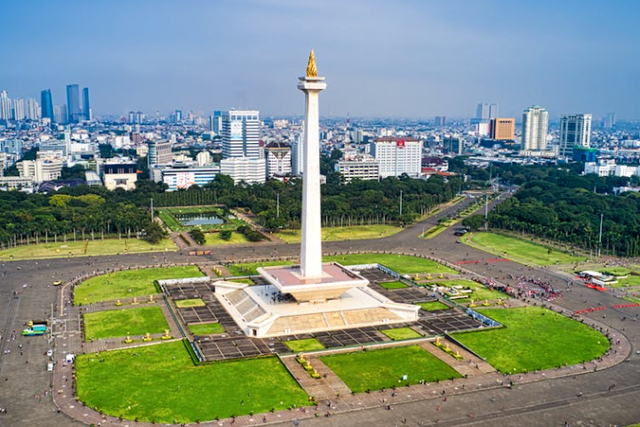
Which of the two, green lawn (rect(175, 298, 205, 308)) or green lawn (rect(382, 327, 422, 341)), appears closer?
green lawn (rect(382, 327, 422, 341))

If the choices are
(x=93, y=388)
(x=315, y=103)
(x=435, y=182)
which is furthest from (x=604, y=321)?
(x=435, y=182)

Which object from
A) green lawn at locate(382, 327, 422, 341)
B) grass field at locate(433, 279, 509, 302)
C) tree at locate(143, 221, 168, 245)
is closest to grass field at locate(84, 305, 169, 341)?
green lawn at locate(382, 327, 422, 341)

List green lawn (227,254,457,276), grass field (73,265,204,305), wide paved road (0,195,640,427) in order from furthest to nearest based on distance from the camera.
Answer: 1. green lawn (227,254,457,276)
2. grass field (73,265,204,305)
3. wide paved road (0,195,640,427)

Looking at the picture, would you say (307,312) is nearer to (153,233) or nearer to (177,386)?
(177,386)

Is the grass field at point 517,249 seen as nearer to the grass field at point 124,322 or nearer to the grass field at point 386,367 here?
the grass field at point 386,367

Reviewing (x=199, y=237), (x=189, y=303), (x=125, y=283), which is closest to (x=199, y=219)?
(x=199, y=237)

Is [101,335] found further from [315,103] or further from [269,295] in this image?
[315,103]

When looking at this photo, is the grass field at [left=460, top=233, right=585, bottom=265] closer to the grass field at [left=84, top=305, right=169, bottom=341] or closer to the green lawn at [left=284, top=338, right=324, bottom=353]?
the green lawn at [left=284, top=338, right=324, bottom=353]
